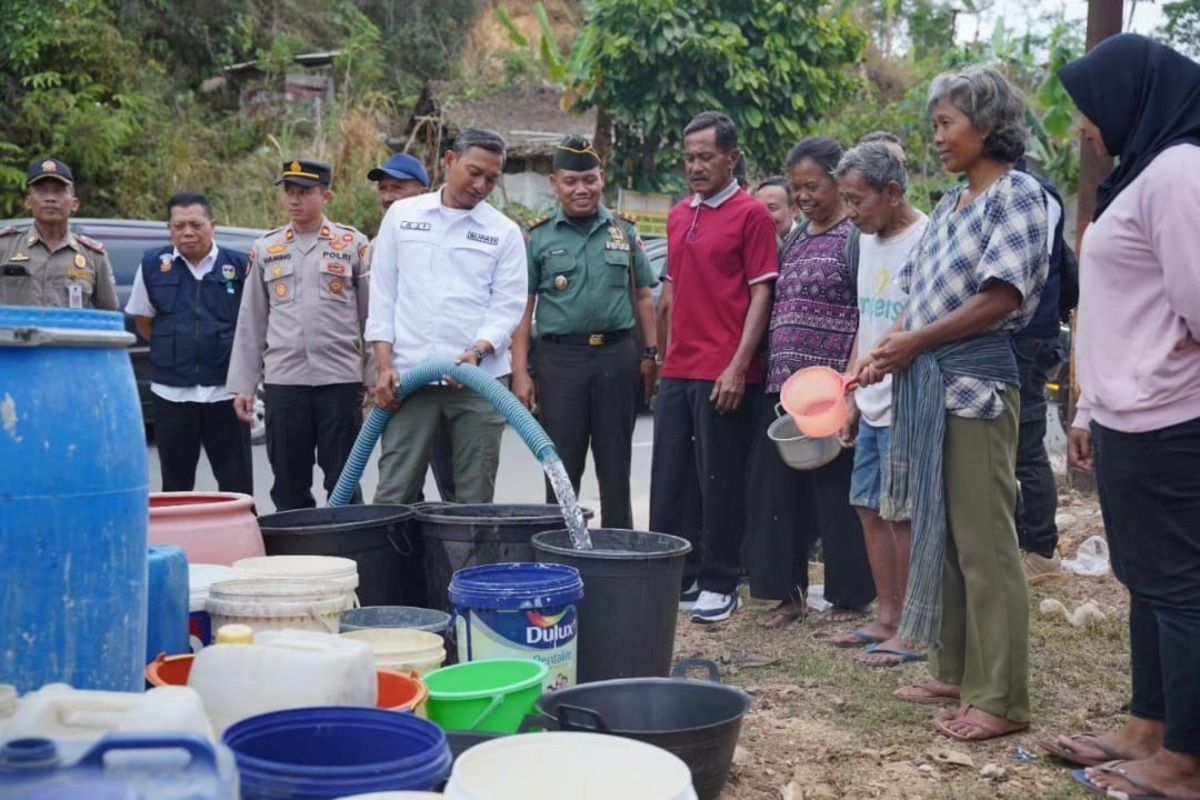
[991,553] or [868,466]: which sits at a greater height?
[868,466]

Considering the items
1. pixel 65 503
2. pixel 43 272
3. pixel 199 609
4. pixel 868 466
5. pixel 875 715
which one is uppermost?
pixel 43 272

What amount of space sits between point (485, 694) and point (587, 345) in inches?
119

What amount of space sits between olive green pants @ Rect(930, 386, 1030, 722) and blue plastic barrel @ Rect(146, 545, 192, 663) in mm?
2258

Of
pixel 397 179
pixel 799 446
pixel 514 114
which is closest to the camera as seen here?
pixel 799 446

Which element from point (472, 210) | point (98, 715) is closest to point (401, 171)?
point (472, 210)

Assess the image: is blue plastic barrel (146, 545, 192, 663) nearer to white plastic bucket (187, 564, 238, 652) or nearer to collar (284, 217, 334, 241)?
white plastic bucket (187, 564, 238, 652)

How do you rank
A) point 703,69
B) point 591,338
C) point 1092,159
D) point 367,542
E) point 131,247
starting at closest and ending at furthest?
point 367,542 → point 591,338 → point 1092,159 → point 131,247 → point 703,69

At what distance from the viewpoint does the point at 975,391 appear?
394cm

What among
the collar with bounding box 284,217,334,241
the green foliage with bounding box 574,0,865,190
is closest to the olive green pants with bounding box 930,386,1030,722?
the collar with bounding box 284,217,334,241

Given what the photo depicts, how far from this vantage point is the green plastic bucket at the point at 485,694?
3121 mm

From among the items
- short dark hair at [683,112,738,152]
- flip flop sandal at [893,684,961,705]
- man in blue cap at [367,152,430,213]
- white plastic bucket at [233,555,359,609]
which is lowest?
flip flop sandal at [893,684,961,705]

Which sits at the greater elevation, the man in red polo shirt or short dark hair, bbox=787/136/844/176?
short dark hair, bbox=787/136/844/176

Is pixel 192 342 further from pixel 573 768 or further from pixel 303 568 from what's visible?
pixel 573 768

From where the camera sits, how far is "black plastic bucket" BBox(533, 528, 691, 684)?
12.9ft
